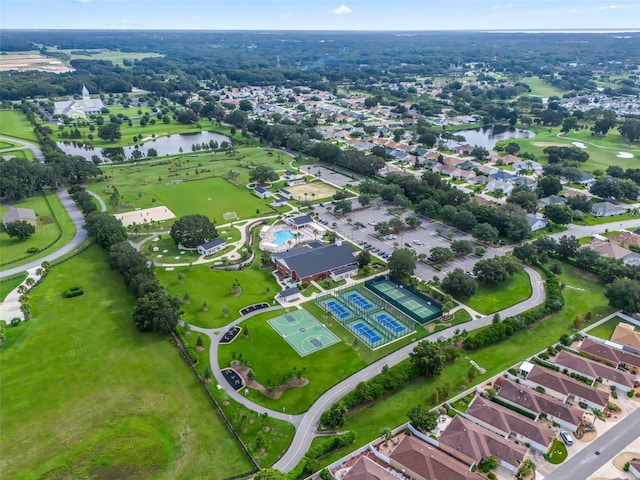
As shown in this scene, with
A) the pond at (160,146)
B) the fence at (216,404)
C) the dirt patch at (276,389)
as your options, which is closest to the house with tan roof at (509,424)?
the dirt patch at (276,389)

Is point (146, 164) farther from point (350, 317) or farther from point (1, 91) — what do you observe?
point (1, 91)

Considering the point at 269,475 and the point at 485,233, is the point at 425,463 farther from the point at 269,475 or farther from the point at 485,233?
the point at 485,233

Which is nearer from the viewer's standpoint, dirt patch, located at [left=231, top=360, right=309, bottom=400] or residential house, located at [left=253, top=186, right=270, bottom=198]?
dirt patch, located at [left=231, top=360, right=309, bottom=400]

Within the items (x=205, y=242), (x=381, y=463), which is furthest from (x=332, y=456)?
(x=205, y=242)

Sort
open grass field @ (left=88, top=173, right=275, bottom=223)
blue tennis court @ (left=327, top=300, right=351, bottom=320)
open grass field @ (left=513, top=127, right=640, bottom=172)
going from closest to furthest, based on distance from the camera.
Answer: blue tennis court @ (left=327, top=300, right=351, bottom=320) < open grass field @ (left=88, top=173, right=275, bottom=223) < open grass field @ (left=513, top=127, right=640, bottom=172)

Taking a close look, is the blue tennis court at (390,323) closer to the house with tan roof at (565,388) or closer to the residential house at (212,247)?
the house with tan roof at (565,388)

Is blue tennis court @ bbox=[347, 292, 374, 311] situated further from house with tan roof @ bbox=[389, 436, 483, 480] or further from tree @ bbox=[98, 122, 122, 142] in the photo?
tree @ bbox=[98, 122, 122, 142]

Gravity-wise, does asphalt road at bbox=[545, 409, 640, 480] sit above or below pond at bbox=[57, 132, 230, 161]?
below

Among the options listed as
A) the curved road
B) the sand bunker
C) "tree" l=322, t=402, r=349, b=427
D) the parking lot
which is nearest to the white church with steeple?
the curved road
